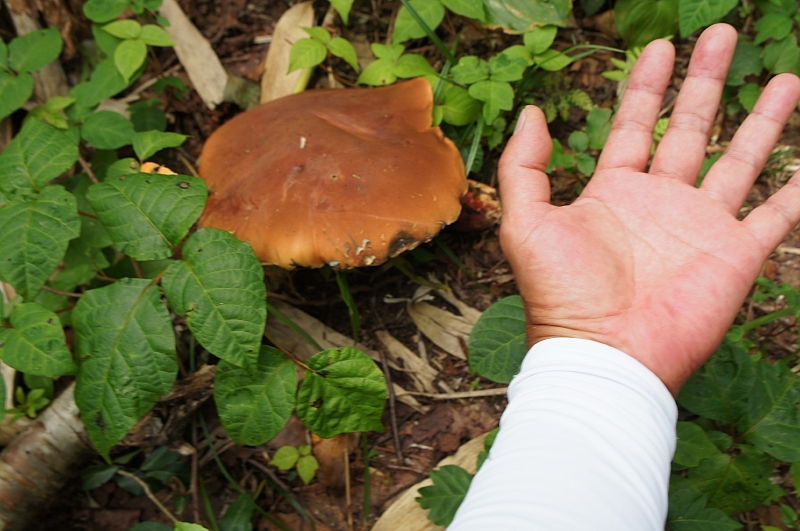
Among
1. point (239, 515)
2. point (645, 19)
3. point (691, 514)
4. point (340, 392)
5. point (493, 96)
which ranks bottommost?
point (239, 515)

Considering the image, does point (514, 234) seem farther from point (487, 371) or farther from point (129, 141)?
point (129, 141)

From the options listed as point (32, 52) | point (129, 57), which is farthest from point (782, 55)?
point (32, 52)

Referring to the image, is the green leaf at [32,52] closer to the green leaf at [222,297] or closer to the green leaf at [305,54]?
the green leaf at [305,54]

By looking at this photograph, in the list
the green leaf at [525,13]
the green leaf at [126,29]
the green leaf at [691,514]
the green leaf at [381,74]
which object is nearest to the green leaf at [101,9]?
the green leaf at [126,29]

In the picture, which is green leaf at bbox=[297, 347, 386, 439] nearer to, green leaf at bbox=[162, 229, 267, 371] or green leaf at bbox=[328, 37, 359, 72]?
green leaf at bbox=[162, 229, 267, 371]

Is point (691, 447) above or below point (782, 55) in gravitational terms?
below

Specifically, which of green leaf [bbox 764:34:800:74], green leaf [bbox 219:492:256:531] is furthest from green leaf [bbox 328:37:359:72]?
green leaf [bbox 219:492:256:531]

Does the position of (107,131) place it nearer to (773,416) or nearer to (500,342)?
(500,342)
